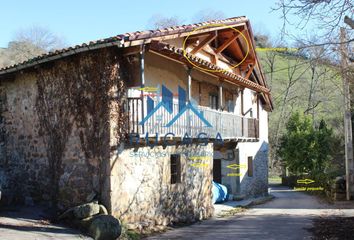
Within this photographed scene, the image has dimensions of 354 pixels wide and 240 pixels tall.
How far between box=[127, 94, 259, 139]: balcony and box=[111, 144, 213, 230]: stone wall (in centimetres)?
78

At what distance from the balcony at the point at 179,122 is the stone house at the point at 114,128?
32 mm

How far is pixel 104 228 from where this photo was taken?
9766mm

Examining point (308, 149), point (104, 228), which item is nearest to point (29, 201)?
point (104, 228)

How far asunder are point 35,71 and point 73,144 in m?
2.73

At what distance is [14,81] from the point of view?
13352mm

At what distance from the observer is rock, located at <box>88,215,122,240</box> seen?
970 centimetres

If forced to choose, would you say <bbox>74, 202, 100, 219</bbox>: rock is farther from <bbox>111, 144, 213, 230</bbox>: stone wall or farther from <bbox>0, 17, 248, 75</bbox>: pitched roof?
<bbox>0, 17, 248, 75</bbox>: pitched roof

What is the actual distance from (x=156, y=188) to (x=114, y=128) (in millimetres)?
2642

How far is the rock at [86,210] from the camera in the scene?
410 inches

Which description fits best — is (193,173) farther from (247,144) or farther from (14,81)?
(247,144)

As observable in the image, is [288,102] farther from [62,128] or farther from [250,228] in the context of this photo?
[62,128]

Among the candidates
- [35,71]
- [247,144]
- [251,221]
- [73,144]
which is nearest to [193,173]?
[251,221]

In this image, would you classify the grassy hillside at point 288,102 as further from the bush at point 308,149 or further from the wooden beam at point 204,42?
the wooden beam at point 204,42

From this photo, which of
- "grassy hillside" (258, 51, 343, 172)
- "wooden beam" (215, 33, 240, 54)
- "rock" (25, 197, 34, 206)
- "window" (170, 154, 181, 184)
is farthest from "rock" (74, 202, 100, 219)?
"grassy hillside" (258, 51, 343, 172)
